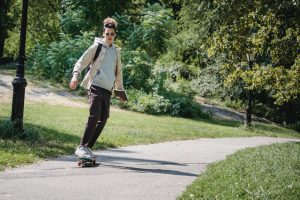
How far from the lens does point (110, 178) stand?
20.1ft

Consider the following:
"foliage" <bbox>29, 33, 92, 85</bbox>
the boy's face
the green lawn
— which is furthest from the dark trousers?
"foliage" <bbox>29, 33, 92, 85</bbox>

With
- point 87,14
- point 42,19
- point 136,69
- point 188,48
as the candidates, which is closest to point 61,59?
point 87,14

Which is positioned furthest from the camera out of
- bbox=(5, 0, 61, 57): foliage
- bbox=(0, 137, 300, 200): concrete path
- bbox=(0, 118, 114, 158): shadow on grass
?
bbox=(5, 0, 61, 57): foliage

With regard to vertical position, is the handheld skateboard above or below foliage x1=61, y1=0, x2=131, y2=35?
below

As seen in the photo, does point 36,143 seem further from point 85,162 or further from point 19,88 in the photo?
point 85,162

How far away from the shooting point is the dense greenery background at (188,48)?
13.4m

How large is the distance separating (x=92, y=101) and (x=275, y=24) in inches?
332

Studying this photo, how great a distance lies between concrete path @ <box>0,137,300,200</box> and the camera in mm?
5195

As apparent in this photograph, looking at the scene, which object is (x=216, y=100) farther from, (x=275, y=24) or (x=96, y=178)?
(x=96, y=178)

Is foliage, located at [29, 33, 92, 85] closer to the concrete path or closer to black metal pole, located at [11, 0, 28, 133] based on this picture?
black metal pole, located at [11, 0, 28, 133]

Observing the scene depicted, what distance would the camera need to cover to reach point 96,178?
605 centimetres

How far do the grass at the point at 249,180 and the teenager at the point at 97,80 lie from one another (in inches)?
69.3

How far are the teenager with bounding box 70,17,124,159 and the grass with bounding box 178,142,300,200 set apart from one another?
69.3 inches

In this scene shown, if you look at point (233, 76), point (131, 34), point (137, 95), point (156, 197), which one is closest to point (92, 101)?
point (156, 197)
